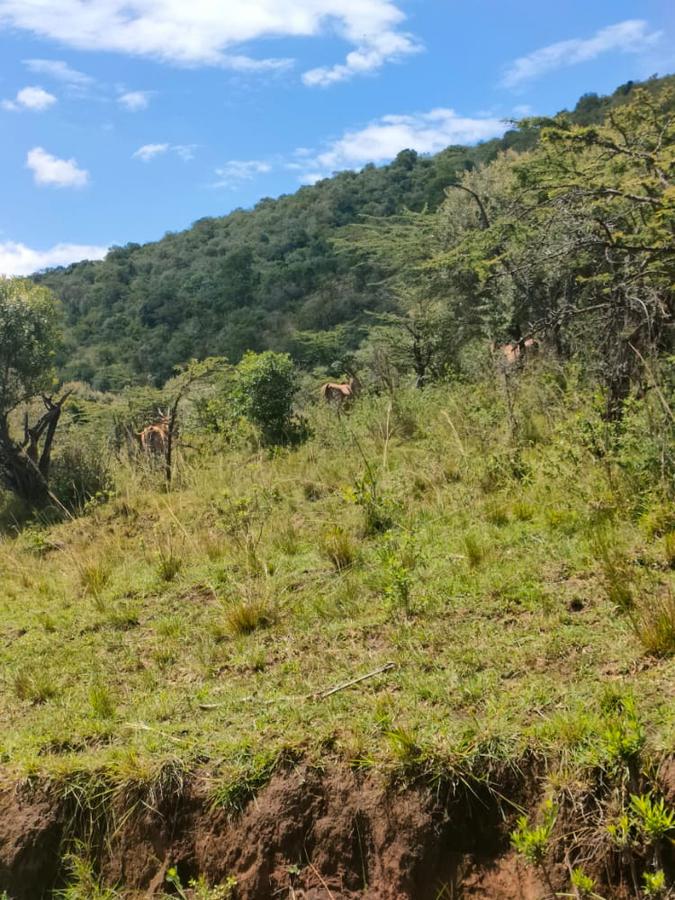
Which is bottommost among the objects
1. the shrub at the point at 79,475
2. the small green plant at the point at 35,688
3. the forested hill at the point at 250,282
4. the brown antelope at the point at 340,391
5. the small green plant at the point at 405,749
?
the small green plant at the point at 405,749

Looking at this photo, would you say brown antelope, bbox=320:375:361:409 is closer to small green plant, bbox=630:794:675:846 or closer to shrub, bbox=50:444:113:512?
shrub, bbox=50:444:113:512

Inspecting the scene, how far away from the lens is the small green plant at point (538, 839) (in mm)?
2473

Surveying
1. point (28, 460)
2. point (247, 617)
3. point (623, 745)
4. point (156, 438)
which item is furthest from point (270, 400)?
point (623, 745)

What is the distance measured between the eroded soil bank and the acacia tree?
7.96 m

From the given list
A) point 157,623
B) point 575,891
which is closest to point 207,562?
point 157,623

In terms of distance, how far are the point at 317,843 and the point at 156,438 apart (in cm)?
916

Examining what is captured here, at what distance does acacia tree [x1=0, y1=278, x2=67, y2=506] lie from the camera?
11156 millimetres

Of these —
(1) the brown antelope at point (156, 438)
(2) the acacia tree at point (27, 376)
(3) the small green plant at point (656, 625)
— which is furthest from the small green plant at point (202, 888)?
(2) the acacia tree at point (27, 376)

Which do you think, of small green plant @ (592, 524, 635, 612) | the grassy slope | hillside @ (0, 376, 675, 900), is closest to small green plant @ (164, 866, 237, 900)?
hillside @ (0, 376, 675, 900)

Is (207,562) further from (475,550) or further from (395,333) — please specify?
(395,333)

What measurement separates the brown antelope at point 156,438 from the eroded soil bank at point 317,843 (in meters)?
7.71

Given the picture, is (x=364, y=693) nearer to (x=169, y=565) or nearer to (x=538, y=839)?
(x=538, y=839)

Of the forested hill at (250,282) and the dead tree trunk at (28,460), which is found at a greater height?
the forested hill at (250,282)

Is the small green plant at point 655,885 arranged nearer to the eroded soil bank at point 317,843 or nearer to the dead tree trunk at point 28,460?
the eroded soil bank at point 317,843
